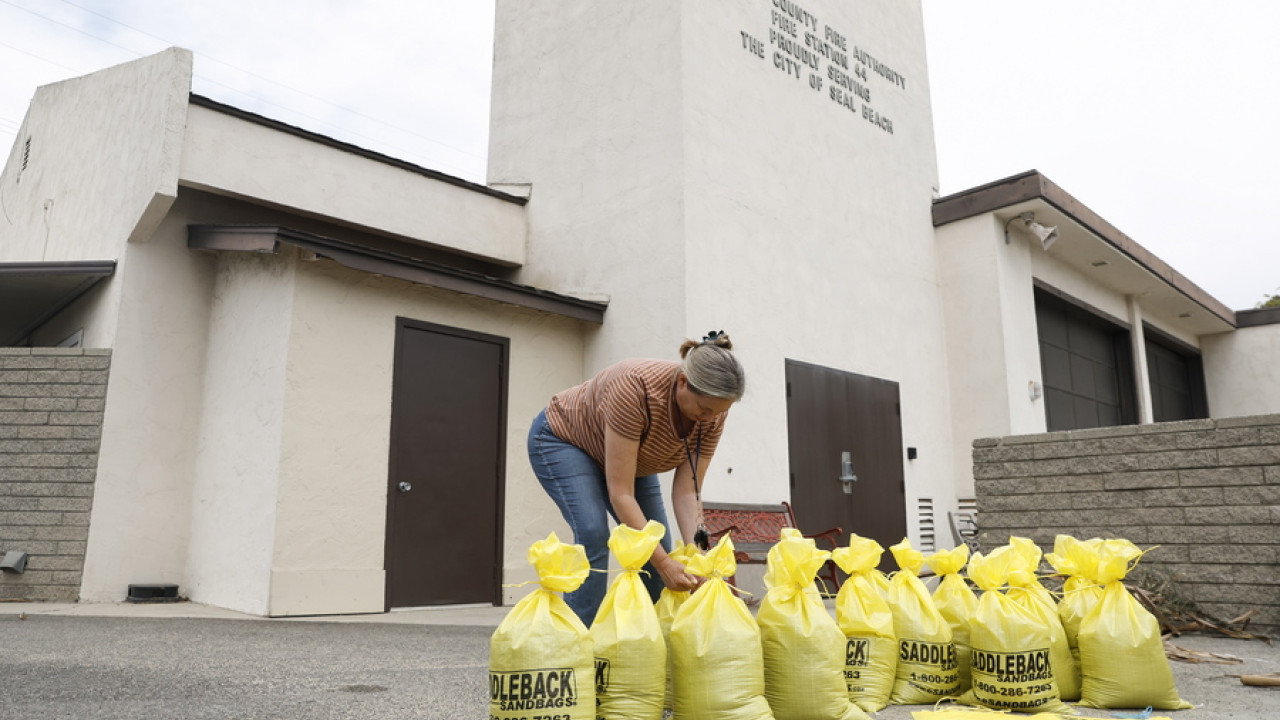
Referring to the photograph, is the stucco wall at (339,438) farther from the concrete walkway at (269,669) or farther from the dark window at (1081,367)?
the dark window at (1081,367)

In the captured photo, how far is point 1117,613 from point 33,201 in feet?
35.7

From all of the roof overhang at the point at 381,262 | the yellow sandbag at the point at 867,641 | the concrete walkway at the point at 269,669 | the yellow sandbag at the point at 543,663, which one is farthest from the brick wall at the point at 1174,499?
the yellow sandbag at the point at 543,663

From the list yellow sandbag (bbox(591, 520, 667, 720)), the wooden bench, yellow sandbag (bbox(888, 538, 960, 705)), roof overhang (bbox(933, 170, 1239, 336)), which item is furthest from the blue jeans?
roof overhang (bbox(933, 170, 1239, 336))

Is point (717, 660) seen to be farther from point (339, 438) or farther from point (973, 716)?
point (339, 438)

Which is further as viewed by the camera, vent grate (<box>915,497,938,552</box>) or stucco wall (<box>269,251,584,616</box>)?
vent grate (<box>915,497,938,552</box>)

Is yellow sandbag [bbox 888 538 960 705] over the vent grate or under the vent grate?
under

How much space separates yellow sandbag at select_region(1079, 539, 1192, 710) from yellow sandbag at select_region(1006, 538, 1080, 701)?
0.05 metres

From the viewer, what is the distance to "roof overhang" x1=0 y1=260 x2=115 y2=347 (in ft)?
22.8

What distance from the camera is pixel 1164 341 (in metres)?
14.3

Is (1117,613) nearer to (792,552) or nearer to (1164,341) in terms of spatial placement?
(792,552)

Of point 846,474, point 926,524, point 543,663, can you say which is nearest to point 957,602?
point 543,663

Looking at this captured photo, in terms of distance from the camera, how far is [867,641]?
3037 mm

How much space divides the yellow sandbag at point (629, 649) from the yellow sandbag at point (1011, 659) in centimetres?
123

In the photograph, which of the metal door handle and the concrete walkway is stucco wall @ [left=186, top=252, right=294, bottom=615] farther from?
the metal door handle
